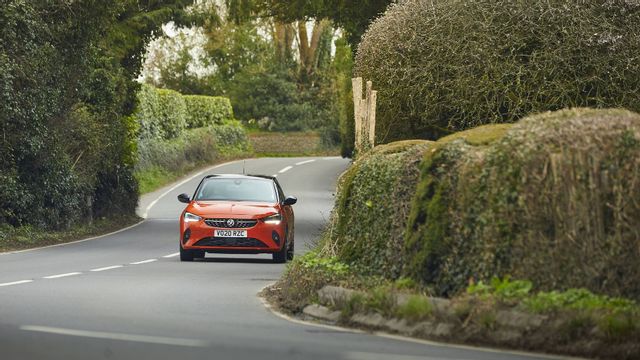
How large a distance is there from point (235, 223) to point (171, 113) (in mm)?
39725

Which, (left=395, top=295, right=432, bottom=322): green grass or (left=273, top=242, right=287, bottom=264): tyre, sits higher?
(left=395, top=295, right=432, bottom=322): green grass


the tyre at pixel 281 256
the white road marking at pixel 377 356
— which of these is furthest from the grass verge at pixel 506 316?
the tyre at pixel 281 256

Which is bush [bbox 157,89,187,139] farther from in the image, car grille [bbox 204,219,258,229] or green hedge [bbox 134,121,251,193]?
car grille [bbox 204,219,258,229]

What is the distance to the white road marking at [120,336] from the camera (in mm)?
12438

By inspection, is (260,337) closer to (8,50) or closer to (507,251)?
(507,251)

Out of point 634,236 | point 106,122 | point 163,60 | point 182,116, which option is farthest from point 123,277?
point 163,60

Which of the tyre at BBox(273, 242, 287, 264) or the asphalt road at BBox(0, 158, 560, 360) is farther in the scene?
the tyre at BBox(273, 242, 287, 264)

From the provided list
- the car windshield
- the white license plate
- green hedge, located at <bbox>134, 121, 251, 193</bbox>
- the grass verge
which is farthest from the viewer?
green hedge, located at <bbox>134, 121, 251, 193</bbox>

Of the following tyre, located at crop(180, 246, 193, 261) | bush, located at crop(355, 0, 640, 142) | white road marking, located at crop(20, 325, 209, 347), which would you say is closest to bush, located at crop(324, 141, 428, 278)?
white road marking, located at crop(20, 325, 209, 347)

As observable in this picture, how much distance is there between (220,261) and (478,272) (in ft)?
42.7

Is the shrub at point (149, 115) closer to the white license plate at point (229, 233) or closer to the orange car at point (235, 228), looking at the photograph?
the orange car at point (235, 228)

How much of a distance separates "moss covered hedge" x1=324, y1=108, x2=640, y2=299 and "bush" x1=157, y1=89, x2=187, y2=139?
157ft

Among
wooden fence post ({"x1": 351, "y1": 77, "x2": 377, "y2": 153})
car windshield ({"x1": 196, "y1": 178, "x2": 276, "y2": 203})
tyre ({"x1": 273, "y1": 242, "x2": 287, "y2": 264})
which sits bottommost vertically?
tyre ({"x1": 273, "y1": 242, "x2": 287, "y2": 264})

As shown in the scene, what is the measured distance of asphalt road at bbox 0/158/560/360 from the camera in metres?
11.9
